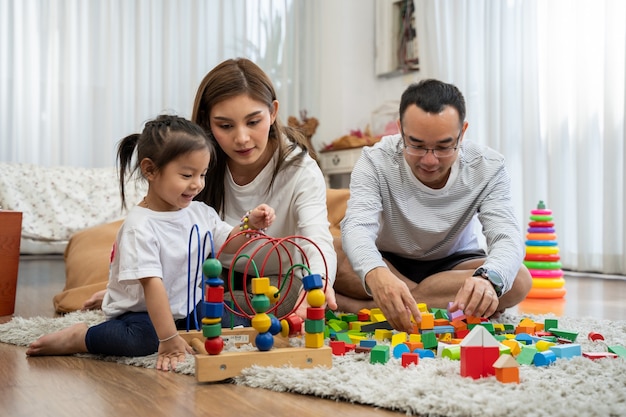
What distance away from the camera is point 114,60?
18.3ft

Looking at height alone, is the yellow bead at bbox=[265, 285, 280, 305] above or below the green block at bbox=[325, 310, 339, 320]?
above

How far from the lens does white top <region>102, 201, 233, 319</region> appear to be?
1.59m

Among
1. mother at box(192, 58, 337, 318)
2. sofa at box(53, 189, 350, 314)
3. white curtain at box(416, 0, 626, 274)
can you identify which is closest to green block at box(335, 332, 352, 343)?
mother at box(192, 58, 337, 318)

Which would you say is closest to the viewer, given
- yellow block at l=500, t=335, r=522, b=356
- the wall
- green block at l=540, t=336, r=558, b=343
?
yellow block at l=500, t=335, r=522, b=356

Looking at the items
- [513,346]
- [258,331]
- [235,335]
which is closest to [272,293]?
[258,331]

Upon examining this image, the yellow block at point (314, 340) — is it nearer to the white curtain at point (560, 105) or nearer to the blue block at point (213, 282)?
the blue block at point (213, 282)

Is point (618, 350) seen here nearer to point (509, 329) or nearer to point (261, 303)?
point (509, 329)

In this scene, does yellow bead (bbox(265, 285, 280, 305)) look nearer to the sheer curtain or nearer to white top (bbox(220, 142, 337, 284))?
white top (bbox(220, 142, 337, 284))

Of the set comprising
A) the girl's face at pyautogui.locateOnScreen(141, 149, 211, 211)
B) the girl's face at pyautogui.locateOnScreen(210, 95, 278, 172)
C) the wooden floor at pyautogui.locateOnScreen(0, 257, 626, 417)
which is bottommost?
the wooden floor at pyautogui.locateOnScreen(0, 257, 626, 417)

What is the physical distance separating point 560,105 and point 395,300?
118 inches

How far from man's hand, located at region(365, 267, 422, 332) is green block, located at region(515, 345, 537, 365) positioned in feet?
0.90

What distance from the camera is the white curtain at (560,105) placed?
3.84m

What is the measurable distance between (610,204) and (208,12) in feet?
12.4

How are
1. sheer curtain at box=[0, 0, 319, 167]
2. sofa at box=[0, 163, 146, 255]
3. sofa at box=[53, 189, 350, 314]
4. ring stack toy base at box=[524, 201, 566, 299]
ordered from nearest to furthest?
sofa at box=[53, 189, 350, 314], ring stack toy base at box=[524, 201, 566, 299], sofa at box=[0, 163, 146, 255], sheer curtain at box=[0, 0, 319, 167]
